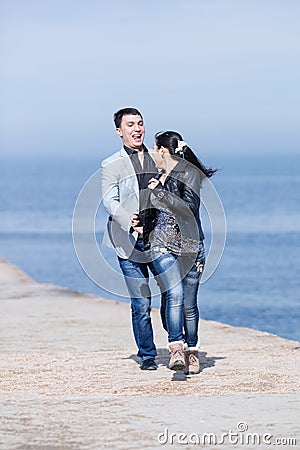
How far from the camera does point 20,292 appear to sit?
17.6 m

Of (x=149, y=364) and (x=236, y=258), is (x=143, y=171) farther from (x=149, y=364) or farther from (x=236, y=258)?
(x=236, y=258)

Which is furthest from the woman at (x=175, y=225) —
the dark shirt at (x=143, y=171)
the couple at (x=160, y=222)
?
the dark shirt at (x=143, y=171)

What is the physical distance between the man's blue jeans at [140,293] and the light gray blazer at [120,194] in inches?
3.2

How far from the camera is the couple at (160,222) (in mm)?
9195

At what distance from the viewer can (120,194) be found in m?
9.49

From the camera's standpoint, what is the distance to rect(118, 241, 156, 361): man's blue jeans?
9.48m

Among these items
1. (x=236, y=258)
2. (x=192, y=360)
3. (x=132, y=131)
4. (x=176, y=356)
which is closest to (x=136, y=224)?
(x=132, y=131)

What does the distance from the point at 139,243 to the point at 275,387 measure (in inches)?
60.4

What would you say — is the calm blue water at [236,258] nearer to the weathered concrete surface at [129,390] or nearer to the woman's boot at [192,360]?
the weathered concrete surface at [129,390]

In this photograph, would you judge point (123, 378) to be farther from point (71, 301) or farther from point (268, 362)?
point (71, 301)

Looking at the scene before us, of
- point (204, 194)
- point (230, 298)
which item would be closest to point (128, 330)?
point (204, 194)

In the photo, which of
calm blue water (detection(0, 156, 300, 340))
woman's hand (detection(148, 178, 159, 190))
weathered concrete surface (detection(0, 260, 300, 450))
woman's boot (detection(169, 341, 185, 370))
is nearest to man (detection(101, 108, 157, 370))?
woman's hand (detection(148, 178, 159, 190))

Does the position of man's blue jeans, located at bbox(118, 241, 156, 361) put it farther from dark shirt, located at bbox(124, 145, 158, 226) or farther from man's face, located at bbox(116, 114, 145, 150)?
man's face, located at bbox(116, 114, 145, 150)

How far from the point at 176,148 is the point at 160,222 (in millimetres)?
575
